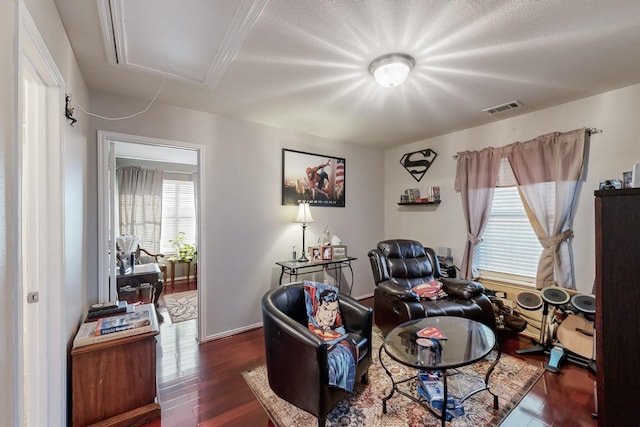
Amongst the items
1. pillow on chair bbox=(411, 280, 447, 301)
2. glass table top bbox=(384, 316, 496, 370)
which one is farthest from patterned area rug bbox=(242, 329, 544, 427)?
pillow on chair bbox=(411, 280, 447, 301)

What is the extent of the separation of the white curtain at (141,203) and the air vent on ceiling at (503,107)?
5.77 m

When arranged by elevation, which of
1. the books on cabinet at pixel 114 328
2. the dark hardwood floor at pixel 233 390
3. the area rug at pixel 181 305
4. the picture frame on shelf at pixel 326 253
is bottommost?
the area rug at pixel 181 305

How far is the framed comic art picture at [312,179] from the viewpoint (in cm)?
365

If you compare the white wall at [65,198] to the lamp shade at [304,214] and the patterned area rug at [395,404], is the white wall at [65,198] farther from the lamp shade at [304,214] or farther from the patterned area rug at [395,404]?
the lamp shade at [304,214]

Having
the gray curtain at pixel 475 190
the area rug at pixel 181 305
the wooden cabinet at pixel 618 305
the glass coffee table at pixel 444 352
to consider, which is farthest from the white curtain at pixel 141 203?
the wooden cabinet at pixel 618 305

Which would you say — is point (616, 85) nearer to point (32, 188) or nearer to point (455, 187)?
point (455, 187)

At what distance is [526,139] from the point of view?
310 cm

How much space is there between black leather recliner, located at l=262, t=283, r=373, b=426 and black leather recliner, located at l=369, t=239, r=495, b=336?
65cm

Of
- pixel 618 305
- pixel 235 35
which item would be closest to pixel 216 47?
pixel 235 35

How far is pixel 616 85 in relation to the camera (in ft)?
7.94

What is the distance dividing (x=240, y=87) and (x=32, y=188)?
1605 mm

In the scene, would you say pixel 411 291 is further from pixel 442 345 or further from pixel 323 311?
pixel 323 311

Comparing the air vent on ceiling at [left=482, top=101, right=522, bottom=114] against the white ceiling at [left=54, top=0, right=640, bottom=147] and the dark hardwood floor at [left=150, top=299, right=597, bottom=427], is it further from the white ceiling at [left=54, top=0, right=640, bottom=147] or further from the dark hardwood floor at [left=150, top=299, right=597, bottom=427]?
the dark hardwood floor at [left=150, top=299, right=597, bottom=427]

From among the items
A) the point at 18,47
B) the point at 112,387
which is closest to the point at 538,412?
the point at 112,387
